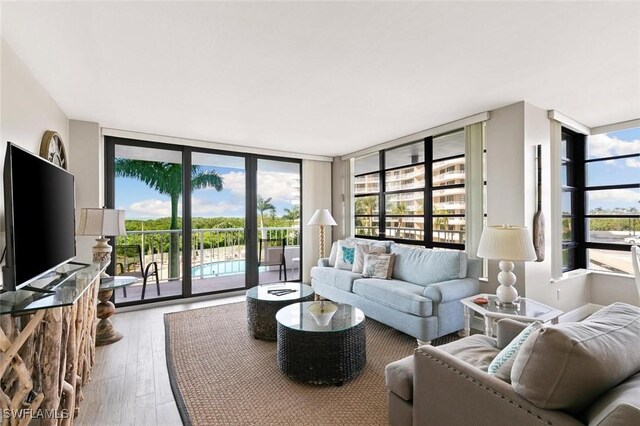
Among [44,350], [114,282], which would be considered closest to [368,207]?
[114,282]

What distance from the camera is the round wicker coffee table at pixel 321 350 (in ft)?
7.32

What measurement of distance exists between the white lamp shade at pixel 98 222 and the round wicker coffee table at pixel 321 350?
6.66ft

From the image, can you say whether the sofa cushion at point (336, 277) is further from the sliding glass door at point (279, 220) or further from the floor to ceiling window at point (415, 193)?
the sliding glass door at point (279, 220)

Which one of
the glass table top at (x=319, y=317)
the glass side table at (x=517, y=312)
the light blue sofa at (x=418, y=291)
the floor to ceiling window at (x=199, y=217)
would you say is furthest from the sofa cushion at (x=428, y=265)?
the floor to ceiling window at (x=199, y=217)

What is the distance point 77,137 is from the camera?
3.52 metres

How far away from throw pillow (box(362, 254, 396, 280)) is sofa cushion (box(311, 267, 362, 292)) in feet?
0.46

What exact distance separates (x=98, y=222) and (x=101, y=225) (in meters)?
0.04

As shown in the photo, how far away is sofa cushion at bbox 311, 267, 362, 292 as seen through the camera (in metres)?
3.82

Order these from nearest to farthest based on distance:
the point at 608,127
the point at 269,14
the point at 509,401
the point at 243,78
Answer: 1. the point at 509,401
2. the point at 269,14
3. the point at 243,78
4. the point at 608,127

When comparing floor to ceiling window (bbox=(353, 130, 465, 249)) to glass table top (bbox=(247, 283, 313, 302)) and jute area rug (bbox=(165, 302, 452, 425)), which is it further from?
glass table top (bbox=(247, 283, 313, 302))

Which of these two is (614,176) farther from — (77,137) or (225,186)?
(77,137)

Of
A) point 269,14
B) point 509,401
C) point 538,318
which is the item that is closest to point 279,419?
point 509,401

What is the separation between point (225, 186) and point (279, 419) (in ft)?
13.2

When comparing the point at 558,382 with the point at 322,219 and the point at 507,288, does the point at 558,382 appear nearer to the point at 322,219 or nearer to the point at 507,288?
the point at 507,288
